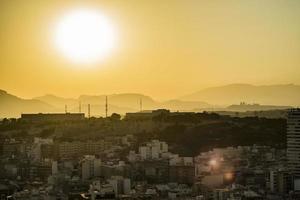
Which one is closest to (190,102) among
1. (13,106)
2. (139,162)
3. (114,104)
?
(114,104)

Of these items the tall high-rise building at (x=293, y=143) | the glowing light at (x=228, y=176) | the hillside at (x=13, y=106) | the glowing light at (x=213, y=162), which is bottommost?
the glowing light at (x=228, y=176)

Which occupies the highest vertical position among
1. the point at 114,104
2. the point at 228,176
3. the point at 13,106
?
the point at 114,104

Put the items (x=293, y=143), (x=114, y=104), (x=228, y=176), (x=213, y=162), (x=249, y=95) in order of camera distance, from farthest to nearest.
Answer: (x=114, y=104) → (x=249, y=95) → (x=293, y=143) → (x=213, y=162) → (x=228, y=176)

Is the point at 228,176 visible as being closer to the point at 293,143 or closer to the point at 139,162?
the point at 293,143

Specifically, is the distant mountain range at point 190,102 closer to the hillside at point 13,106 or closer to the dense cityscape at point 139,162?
the hillside at point 13,106

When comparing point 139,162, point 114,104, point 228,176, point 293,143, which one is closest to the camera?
point 228,176

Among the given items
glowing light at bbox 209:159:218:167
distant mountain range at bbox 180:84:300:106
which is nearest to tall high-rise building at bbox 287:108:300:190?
glowing light at bbox 209:159:218:167

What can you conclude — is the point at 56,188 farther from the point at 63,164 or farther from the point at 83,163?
the point at 63,164

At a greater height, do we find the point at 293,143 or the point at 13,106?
the point at 13,106

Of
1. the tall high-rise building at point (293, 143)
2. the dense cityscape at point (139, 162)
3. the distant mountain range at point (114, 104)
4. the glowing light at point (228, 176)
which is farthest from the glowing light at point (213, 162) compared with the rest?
the distant mountain range at point (114, 104)
